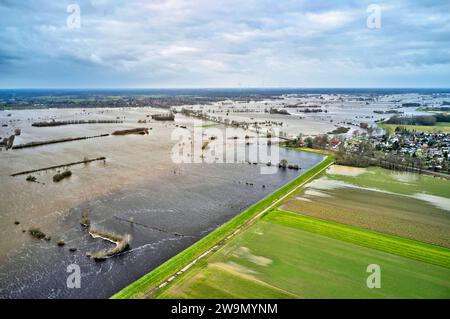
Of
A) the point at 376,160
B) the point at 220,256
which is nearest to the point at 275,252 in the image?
the point at 220,256

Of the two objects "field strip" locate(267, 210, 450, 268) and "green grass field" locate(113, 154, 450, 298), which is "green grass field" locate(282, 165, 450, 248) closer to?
"green grass field" locate(113, 154, 450, 298)

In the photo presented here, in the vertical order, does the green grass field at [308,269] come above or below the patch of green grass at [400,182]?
below

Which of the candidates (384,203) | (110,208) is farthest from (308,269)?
(110,208)

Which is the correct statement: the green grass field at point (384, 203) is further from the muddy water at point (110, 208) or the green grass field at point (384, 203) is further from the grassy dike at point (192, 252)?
the muddy water at point (110, 208)

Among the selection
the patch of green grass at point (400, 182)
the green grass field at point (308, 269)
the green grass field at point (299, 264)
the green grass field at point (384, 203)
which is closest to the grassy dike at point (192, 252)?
the green grass field at point (299, 264)

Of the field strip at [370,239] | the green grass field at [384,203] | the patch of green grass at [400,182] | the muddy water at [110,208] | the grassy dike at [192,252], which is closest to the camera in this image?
the grassy dike at [192,252]

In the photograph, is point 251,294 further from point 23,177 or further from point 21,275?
point 23,177
